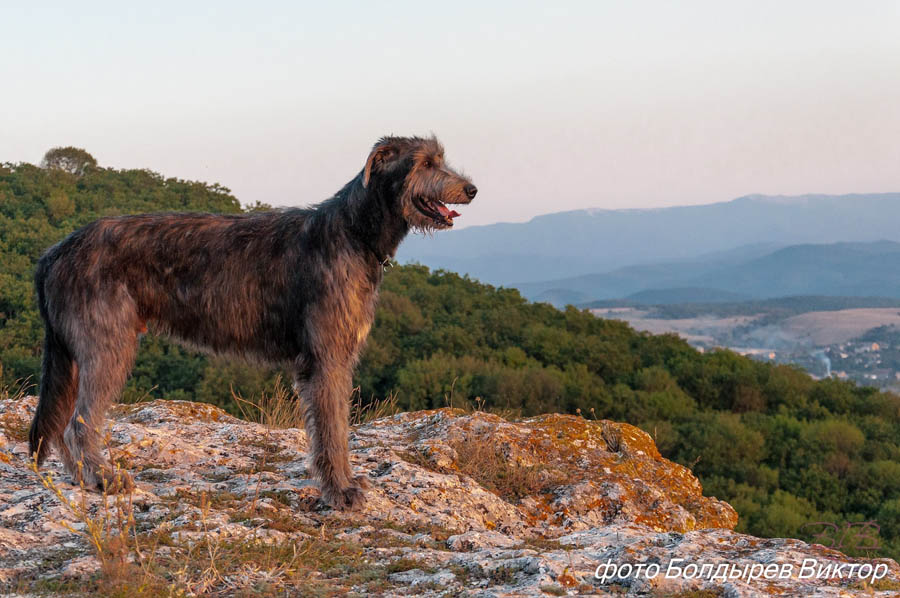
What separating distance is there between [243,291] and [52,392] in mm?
1537

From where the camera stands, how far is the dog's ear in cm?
591

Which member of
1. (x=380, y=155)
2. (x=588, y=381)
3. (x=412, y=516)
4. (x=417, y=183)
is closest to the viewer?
(x=412, y=516)

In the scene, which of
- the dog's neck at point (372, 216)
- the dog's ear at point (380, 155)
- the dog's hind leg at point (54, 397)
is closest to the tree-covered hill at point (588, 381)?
the dog's hind leg at point (54, 397)

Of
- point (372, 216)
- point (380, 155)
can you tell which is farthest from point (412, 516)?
point (380, 155)

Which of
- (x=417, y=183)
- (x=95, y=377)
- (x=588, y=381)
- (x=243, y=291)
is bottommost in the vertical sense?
(x=588, y=381)

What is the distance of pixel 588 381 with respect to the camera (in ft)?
87.5

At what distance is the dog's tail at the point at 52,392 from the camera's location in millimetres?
6004

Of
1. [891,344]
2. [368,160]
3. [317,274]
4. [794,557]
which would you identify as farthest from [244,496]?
[891,344]

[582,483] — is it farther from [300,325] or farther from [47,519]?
[47,519]

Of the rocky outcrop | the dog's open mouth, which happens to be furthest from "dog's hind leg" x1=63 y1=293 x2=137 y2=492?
the dog's open mouth

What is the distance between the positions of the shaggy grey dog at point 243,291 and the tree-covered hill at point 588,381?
→ 564 inches

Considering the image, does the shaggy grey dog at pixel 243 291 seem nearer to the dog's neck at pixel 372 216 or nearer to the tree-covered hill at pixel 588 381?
the dog's neck at pixel 372 216

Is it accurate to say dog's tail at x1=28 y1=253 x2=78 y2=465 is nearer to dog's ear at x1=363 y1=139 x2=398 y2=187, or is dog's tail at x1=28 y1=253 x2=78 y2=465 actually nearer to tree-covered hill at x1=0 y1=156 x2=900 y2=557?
dog's ear at x1=363 y1=139 x2=398 y2=187

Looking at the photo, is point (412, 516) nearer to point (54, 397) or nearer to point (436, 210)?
point (436, 210)
